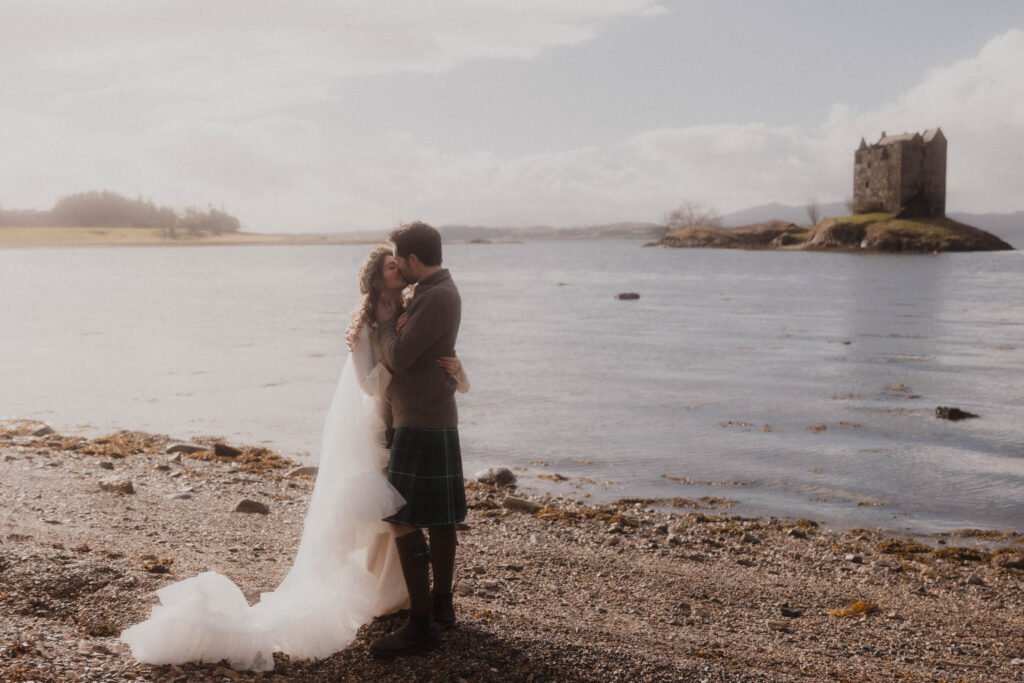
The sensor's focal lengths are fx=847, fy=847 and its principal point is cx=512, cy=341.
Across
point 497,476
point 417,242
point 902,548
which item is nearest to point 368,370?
point 417,242

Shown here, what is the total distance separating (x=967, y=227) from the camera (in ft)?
440

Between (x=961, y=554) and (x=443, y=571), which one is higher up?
(x=443, y=571)

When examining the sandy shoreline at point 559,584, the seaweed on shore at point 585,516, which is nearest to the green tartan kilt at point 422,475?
the sandy shoreline at point 559,584

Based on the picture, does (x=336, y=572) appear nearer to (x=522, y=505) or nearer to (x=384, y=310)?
(x=384, y=310)

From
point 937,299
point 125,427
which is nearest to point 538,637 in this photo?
point 125,427

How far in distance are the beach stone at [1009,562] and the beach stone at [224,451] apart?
404 inches

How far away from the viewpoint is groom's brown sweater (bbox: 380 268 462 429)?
5.20 meters

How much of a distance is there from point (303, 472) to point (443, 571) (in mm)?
6697

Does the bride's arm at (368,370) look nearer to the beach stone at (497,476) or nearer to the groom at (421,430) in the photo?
the groom at (421,430)

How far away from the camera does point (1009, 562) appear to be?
9.30 m

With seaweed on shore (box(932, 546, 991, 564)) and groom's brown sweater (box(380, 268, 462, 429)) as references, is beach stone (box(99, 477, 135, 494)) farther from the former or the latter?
seaweed on shore (box(932, 546, 991, 564))

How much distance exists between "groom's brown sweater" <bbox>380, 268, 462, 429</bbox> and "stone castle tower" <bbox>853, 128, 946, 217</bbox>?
13923 centimetres

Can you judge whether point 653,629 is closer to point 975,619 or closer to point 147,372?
point 975,619

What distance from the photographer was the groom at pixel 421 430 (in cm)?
528
